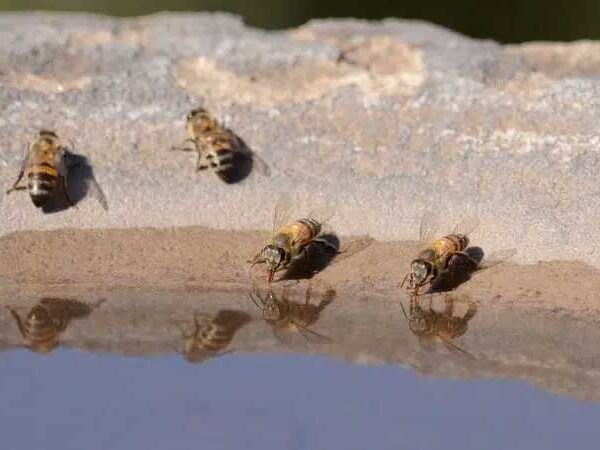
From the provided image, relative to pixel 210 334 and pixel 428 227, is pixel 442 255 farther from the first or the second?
pixel 210 334

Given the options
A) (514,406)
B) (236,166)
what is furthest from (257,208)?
(514,406)

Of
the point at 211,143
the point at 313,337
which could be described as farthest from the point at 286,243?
the point at 211,143

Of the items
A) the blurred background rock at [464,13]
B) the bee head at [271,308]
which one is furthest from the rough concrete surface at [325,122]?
the blurred background rock at [464,13]

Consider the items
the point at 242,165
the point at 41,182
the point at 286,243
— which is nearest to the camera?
the point at 286,243

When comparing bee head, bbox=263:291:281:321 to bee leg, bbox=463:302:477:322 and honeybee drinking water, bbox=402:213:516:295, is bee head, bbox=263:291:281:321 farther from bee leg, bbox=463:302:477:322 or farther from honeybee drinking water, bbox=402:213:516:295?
bee leg, bbox=463:302:477:322

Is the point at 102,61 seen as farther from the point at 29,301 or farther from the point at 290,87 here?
the point at 29,301

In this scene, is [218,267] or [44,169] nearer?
[218,267]
